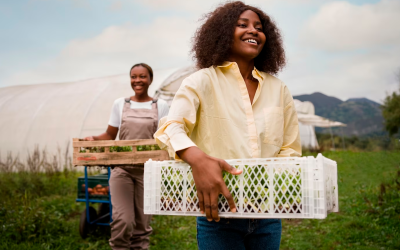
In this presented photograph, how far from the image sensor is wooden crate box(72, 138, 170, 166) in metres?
3.54

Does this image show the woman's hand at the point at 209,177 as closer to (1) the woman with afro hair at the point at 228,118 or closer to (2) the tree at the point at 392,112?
(1) the woman with afro hair at the point at 228,118

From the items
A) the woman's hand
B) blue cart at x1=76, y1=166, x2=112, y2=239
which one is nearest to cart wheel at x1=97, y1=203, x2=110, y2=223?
blue cart at x1=76, y1=166, x2=112, y2=239

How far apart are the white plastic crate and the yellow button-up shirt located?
5.4 inches

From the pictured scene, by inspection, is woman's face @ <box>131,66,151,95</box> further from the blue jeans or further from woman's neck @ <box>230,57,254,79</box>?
the blue jeans

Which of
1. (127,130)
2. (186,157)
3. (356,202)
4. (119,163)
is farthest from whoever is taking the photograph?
(356,202)

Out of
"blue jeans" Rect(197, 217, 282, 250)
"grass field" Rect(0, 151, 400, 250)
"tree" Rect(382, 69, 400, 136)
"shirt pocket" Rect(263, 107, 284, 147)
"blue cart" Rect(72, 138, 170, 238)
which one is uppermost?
"tree" Rect(382, 69, 400, 136)

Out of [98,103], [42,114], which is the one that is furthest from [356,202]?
[42,114]

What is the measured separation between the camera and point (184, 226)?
628 cm

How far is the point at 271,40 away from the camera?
210cm

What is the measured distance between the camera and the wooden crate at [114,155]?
11.6ft

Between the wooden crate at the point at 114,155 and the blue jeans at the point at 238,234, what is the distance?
1.82 m

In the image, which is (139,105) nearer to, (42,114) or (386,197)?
(386,197)

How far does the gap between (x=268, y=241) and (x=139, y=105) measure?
2.69 metres

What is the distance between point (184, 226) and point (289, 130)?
15.3ft
